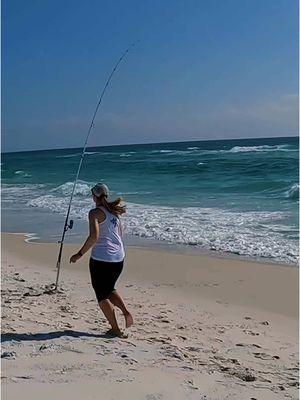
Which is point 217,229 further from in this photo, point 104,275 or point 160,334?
point 104,275

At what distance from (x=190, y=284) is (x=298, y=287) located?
144cm

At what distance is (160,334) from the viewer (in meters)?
4.93

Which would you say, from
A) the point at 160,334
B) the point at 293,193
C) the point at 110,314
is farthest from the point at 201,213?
the point at 110,314

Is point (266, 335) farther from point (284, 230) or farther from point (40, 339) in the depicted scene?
point (284, 230)

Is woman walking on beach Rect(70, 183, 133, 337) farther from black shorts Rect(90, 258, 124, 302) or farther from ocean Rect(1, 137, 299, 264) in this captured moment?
ocean Rect(1, 137, 299, 264)

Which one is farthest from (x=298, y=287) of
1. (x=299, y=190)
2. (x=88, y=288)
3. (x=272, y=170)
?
(x=272, y=170)

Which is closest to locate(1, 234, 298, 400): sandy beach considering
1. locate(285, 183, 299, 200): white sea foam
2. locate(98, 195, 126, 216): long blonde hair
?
locate(98, 195, 126, 216): long blonde hair

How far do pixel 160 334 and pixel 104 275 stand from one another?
2.70ft

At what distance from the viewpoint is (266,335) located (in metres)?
5.30

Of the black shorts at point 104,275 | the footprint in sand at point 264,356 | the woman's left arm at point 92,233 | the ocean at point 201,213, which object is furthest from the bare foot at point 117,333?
the ocean at point 201,213

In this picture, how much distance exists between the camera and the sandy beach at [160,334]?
3493 millimetres

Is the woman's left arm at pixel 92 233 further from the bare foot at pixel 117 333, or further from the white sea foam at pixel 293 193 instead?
the white sea foam at pixel 293 193

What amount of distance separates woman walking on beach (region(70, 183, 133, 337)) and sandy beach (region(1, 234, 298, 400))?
332 millimetres

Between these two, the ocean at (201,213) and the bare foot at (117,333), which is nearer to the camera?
the bare foot at (117,333)
